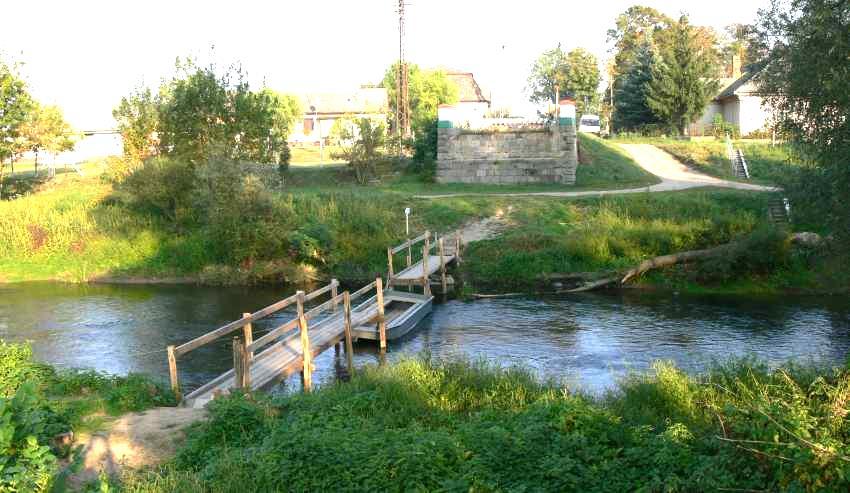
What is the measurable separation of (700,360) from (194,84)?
24.5 m

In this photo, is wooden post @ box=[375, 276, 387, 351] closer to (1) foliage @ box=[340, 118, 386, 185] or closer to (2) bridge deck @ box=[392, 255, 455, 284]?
(2) bridge deck @ box=[392, 255, 455, 284]

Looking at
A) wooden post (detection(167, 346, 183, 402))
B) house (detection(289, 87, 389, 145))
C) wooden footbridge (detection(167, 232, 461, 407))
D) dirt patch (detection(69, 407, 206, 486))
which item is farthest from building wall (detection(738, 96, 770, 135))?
dirt patch (detection(69, 407, 206, 486))

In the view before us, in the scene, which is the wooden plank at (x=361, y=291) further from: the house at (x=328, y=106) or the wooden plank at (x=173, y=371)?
the house at (x=328, y=106)

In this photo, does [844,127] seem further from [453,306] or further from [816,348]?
[453,306]

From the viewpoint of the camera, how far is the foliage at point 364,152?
120 ft

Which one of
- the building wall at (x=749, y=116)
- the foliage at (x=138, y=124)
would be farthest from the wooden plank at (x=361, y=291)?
the building wall at (x=749, y=116)

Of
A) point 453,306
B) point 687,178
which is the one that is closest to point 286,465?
point 453,306

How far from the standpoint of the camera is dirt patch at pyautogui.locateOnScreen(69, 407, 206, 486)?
8445 millimetres

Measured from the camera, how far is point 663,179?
34.2 metres

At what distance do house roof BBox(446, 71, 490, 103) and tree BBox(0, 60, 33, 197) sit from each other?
126 ft

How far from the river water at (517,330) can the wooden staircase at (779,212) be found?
4510mm

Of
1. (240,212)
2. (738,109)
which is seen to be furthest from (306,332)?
(738,109)

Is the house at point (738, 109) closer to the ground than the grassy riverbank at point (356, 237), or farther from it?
farther from it

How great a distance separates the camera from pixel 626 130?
167 ft
